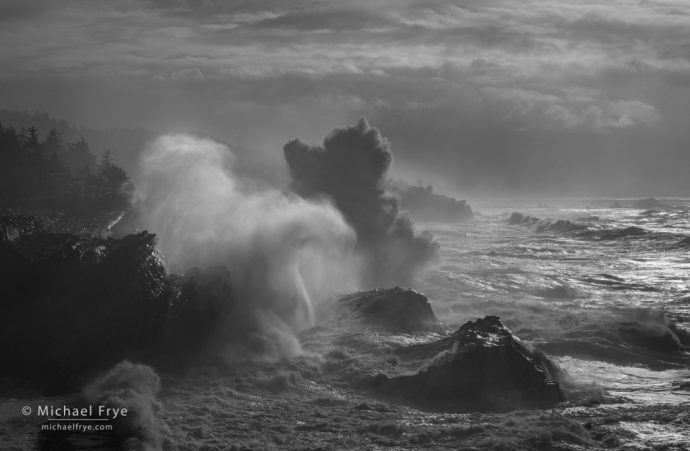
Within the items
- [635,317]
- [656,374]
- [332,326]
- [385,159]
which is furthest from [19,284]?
[385,159]

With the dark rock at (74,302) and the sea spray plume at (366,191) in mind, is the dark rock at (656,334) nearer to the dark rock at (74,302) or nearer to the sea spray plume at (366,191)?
the sea spray plume at (366,191)

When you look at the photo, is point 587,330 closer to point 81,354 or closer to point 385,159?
point 81,354

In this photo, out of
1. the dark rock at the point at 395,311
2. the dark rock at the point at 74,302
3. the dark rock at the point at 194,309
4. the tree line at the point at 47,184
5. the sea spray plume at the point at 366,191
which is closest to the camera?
the dark rock at the point at 74,302

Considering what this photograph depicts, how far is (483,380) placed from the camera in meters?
26.2

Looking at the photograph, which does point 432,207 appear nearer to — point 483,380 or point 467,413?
point 483,380

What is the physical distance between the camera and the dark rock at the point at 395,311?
121 ft

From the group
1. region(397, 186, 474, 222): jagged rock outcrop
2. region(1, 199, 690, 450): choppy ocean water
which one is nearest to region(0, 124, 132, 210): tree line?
region(1, 199, 690, 450): choppy ocean water

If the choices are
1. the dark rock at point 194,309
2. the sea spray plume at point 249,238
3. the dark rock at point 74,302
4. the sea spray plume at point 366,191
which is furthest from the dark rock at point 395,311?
the sea spray plume at point 366,191

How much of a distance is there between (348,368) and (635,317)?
62.7 feet

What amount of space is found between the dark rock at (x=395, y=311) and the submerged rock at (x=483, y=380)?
902cm

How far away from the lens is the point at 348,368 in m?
29.3

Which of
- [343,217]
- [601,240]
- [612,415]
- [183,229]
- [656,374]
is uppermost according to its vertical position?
[601,240]

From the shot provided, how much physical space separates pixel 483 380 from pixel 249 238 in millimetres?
18334

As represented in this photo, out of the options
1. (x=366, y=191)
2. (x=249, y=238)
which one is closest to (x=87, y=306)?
(x=249, y=238)
